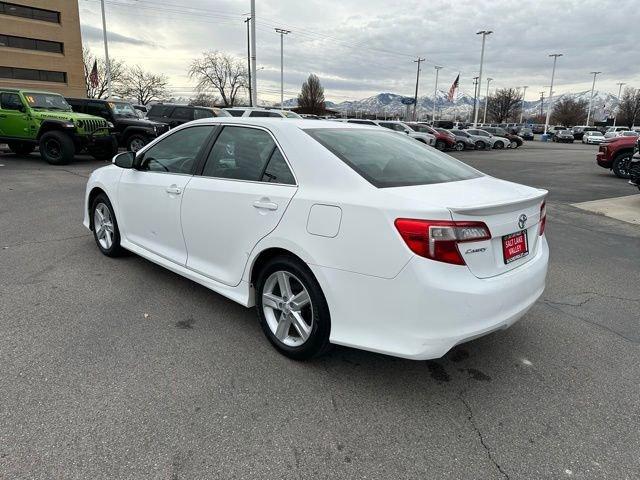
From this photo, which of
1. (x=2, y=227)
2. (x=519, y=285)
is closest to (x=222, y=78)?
(x=2, y=227)

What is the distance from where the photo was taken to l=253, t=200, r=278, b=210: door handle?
305cm

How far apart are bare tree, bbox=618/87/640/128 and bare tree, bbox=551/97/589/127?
7.96 m

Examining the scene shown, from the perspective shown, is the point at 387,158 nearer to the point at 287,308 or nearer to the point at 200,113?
the point at 287,308

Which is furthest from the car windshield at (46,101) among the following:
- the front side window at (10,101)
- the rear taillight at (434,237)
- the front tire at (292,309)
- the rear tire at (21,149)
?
the rear taillight at (434,237)

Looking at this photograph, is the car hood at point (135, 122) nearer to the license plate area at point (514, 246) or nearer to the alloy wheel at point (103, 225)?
the alloy wheel at point (103, 225)

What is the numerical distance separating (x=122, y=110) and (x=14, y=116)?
4.10 meters

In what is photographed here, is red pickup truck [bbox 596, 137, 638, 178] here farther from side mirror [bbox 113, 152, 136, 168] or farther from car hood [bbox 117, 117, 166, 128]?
side mirror [bbox 113, 152, 136, 168]

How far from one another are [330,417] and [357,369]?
56cm

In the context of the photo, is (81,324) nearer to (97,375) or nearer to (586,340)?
(97,375)

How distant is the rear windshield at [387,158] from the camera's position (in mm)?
2938

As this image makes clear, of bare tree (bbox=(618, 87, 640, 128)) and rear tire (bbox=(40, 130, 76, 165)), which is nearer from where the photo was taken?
rear tire (bbox=(40, 130, 76, 165))

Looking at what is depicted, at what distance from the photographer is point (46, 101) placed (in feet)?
46.5

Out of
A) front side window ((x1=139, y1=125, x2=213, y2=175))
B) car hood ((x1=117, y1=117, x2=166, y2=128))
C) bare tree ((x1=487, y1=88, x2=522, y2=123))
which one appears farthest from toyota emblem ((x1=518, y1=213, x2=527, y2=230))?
bare tree ((x1=487, y1=88, x2=522, y2=123))

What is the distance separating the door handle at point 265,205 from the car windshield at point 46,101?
1366 centimetres
